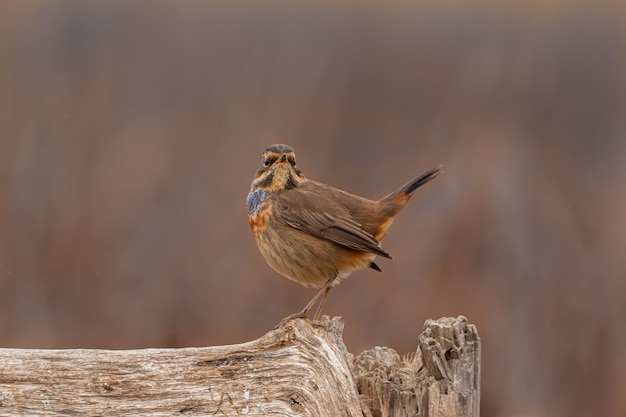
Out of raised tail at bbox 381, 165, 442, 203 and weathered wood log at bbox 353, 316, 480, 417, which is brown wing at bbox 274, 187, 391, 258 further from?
weathered wood log at bbox 353, 316, 480, 417

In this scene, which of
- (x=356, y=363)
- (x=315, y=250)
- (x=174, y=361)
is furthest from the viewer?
(x=315, y=250)

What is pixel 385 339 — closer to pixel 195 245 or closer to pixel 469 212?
pixel 469 212

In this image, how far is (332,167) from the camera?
4691mm

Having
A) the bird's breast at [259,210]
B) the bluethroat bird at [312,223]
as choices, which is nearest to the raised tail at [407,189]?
the bluethroat bird at [312,223]

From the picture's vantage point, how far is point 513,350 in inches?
183

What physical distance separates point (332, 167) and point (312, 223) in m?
1.04

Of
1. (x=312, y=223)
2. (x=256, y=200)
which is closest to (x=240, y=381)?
(x=312, y=223)

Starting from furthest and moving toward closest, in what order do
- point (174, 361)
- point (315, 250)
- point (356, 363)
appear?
point (315, 250), point (356, 363), point (174, 361)

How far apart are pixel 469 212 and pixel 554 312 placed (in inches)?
24.8

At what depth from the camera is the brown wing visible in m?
3.62

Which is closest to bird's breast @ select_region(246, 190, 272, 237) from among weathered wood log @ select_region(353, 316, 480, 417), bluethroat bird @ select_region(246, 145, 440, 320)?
bluethroat bird @ select_region(246, 145, 440, 320)

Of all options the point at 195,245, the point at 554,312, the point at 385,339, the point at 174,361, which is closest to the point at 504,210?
the point at 554,312

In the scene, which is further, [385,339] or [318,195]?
[385,339]

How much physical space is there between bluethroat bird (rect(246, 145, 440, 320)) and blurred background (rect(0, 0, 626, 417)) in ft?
2.82
